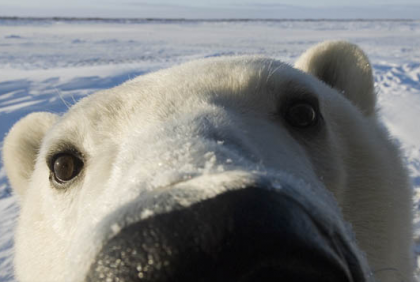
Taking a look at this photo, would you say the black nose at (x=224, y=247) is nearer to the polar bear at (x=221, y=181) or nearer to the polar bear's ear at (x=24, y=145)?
the polar bear at (x=221, y=181)

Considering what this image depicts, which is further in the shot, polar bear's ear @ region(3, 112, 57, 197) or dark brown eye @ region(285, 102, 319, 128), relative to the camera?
polar bear's ear @ region(3, 112, 57, 197)

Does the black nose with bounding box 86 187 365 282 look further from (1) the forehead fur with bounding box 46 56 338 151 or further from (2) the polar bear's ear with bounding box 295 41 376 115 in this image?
(2) the polar bear's ear with bounding box 295 41 376 115

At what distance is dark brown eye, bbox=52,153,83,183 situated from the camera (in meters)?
1.90

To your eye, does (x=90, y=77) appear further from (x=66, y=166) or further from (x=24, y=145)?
(x=66, y=166)

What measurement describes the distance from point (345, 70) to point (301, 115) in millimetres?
991

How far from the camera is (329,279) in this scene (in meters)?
0.92

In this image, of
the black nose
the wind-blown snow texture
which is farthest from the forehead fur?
the black nose

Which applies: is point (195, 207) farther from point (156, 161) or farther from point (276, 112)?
point (276, 112)

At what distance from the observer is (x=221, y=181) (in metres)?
1.01

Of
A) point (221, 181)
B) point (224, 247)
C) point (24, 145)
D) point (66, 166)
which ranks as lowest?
point (224, 247)

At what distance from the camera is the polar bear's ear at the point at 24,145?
108 inches

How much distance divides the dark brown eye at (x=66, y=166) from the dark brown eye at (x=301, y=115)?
0.99m

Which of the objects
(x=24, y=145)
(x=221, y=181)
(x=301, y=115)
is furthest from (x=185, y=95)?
(x=24, y=145)

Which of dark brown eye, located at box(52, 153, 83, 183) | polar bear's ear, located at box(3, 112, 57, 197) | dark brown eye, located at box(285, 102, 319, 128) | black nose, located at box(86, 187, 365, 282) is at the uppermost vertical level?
polar bear's ear, located at box(3, 112, 57, 197)
